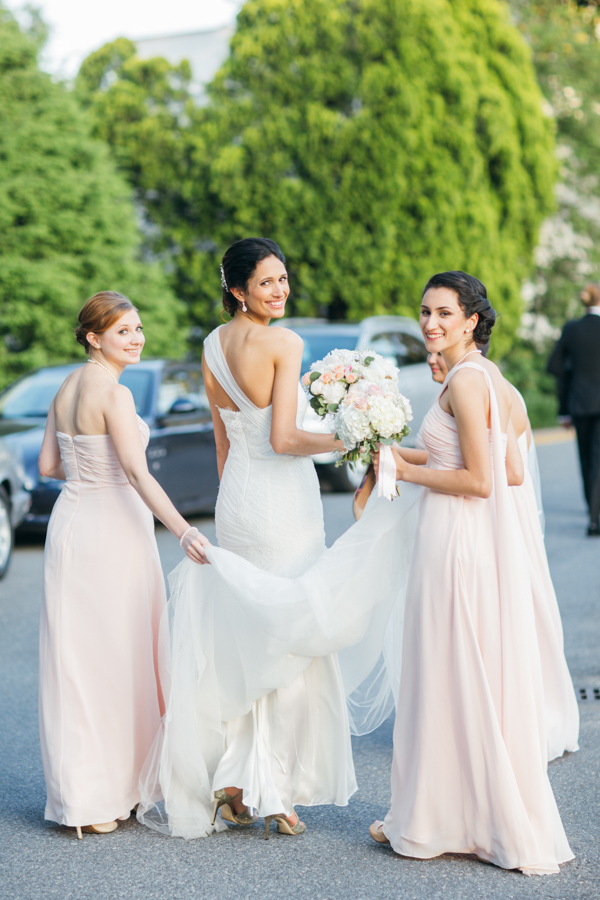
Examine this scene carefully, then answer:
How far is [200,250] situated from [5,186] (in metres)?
7.13

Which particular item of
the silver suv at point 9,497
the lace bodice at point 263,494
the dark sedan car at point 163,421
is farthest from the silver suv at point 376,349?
the lace bodice at point 263,494

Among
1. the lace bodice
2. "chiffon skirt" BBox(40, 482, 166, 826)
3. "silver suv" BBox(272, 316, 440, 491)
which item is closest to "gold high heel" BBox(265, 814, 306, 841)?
"chiffon skirt" BBox(40, 482, 166, 826)

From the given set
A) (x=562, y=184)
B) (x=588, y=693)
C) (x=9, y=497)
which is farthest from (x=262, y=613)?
(x=562, y=184)

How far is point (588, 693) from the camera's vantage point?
234 inches

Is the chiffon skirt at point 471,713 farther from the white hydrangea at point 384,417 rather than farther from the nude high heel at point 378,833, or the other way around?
the white hydrangea at point 384,417

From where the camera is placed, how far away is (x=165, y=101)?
24.1 meters

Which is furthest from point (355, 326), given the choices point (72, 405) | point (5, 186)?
point (72, 405)

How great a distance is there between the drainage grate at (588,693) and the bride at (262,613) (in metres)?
2.19

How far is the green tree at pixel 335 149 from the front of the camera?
21.8 m

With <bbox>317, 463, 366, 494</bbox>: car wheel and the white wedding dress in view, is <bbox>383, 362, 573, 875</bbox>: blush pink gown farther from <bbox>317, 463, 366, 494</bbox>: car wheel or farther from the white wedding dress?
<bbox>317, 463, 366, 494</bbox>: car wheel

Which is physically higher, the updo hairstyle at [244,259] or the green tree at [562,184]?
the green tree at [562,184]

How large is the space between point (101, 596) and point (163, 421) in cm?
725

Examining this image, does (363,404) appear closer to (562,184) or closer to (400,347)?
(400,347)

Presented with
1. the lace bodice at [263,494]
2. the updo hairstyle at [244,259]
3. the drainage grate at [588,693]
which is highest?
the updo hairstyle at [244,259]
